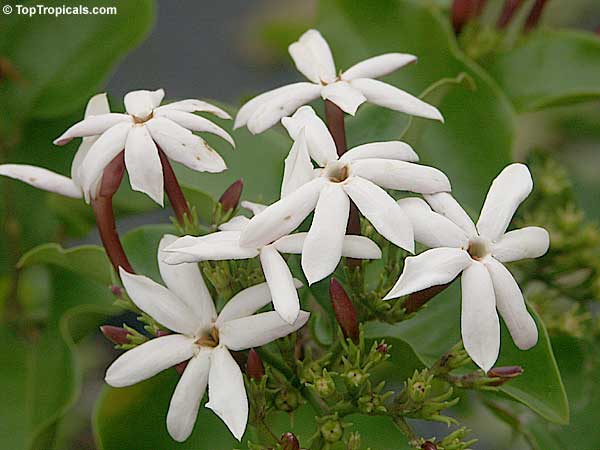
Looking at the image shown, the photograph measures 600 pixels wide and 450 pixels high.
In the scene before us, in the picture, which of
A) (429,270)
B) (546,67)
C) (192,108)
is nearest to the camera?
(429,270)

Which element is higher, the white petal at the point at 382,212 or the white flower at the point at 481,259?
the white petal at the point at 382,212

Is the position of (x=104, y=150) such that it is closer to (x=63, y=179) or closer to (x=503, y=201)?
(x=63, y=179)

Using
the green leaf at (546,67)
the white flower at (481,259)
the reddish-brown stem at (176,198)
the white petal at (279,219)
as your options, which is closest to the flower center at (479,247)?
the white flower at (481,259)

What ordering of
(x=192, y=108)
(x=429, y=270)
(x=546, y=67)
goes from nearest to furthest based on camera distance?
(x=429, y=270) < (x=192, y=108) < (x=546, y=67)

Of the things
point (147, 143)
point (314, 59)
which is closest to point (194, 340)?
point (147, 143)

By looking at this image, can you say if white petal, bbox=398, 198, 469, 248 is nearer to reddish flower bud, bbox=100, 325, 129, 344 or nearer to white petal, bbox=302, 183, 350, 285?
white petal, bbox=302, 183, 350, 285

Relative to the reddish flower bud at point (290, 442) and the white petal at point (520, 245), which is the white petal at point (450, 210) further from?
the reddish flower bud at point (290, 442)

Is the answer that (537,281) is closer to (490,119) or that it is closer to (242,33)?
(490,119)

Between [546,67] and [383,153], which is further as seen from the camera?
[546,67]
